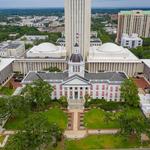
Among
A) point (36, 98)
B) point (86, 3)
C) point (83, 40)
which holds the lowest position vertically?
point (36, 98)

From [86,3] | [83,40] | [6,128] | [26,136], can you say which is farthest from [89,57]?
[26,136]

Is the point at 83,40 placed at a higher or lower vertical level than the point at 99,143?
higher

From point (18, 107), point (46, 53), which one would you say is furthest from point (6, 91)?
point (46, 53)

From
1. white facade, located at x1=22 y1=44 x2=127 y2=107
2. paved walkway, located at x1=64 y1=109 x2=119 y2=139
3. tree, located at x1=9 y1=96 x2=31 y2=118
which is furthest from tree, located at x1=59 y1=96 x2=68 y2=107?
tree, located at x1=9 y1=96 x2=31 y2=118

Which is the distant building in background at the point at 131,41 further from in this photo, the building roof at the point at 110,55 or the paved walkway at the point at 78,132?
the paved walkway at the point at 78,132

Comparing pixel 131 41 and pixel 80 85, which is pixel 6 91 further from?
pixel 131 41

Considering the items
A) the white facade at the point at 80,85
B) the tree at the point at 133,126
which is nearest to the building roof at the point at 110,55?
the white facade at the point at 80,85

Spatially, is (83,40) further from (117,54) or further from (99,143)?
(99,143)
